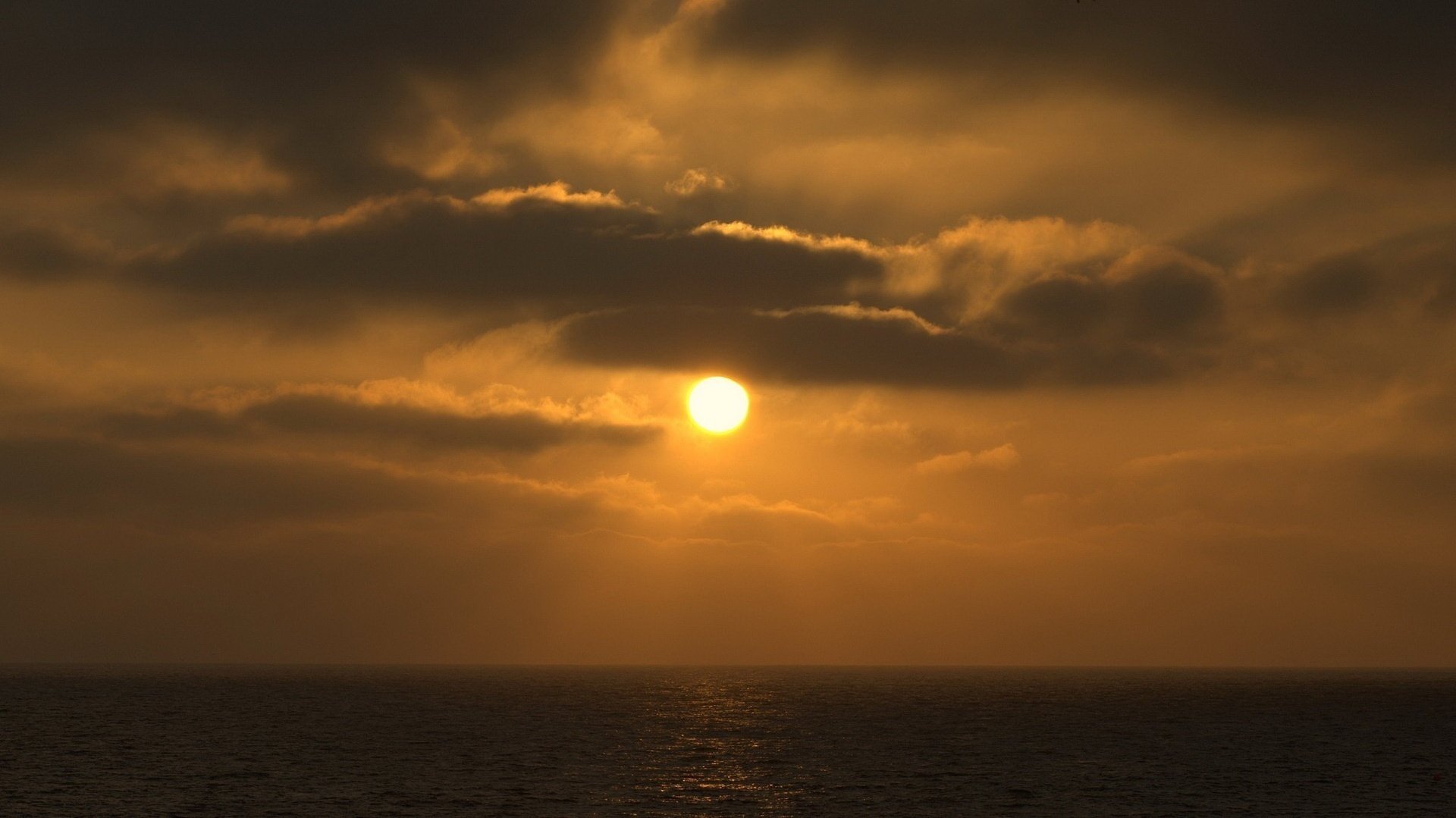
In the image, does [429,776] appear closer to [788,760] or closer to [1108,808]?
[788,760]

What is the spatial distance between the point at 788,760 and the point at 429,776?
32667 millimetres

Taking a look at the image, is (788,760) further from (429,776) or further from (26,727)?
(26,727)

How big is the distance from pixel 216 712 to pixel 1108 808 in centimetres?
15329

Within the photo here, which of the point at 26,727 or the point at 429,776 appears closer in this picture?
the point at 429,776

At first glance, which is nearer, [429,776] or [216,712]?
[429,776]

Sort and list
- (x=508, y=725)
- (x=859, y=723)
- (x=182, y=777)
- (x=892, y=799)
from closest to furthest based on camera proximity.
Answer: (x=892, y=799) → (x=182, y=777) → (x=508, y=725) → (x=859, y=723)

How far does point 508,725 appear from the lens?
163m

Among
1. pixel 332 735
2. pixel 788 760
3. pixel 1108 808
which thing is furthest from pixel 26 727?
pixel 1108 808

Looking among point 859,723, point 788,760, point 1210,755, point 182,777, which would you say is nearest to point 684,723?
point 859,723

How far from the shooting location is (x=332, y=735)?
149 m

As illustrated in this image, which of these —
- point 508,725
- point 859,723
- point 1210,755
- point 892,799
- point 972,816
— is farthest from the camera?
point 859,723

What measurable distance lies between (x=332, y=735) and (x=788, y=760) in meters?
59.0

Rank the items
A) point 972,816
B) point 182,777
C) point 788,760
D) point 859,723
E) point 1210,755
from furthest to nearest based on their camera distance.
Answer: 1. point 859,723
2. point 1210,755
3. point 788,760
4. point 182,777
5. point 972,816

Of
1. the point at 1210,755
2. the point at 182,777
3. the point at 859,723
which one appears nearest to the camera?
the point at 182,777
